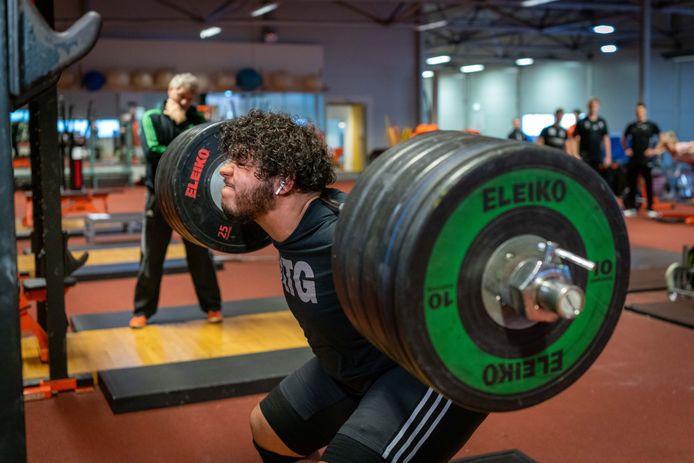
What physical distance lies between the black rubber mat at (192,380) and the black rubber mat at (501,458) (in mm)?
981

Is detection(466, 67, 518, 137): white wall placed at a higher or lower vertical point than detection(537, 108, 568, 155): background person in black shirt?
higher

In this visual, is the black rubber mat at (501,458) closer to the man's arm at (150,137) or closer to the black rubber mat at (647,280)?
the man's arm at (150,137)

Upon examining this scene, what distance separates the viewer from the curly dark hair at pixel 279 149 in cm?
181

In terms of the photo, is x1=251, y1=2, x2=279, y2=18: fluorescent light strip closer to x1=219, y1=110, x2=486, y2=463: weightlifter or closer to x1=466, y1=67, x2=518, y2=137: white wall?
x1=466, y1=67, x2=518, y2=137: white wall

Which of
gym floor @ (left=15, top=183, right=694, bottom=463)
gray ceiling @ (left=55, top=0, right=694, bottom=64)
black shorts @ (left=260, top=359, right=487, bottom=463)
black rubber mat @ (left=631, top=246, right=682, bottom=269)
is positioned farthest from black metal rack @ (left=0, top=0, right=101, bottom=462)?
gray ceiling @ (left=55, top=0, right=694, bottom=64)

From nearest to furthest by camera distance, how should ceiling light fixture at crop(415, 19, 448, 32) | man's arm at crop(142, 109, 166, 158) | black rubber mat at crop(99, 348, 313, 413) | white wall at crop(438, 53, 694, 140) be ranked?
black rubber mat at crop(99, 348, 313, 413) → man's arm at crop(142, 109, 166, 158) → ceiling light fixture at crop(415, 19, 448, 32) → white wall at crop(438, 53, 694, 140)

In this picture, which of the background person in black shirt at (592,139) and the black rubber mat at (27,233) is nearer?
the black rubber mat at (27,233)

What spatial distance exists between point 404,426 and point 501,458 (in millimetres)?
1004

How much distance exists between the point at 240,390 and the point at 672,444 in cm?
156

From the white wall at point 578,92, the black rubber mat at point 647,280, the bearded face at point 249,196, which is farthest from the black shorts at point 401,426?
the white wall at point 578,92

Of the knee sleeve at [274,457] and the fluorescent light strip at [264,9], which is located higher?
the fluorescent light strip at [264,9]

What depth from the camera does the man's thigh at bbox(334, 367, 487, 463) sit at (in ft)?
5.31

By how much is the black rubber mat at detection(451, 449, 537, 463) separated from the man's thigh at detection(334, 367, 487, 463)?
2.76 ft

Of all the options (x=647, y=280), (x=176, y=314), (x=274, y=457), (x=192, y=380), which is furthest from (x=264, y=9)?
(x=274, y=457)
